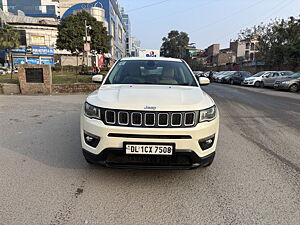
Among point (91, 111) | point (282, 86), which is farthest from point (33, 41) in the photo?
point (91, 111)

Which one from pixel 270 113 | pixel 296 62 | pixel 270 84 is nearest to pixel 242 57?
pixel 296 62

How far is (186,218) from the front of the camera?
234 cm

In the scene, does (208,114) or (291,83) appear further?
(291,83)

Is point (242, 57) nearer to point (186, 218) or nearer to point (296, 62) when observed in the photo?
point (296, 62)

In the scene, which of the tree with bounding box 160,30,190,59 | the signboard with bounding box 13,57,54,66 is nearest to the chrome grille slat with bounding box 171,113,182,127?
the signboard with bounding box 13,57,54,66

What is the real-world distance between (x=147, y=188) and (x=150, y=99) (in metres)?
1.14

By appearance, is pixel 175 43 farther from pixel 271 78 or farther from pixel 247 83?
pixel 271 78

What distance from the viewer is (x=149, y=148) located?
2.58 meters

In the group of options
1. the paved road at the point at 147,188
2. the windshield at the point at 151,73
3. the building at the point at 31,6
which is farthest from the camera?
the building at the point at 31,6

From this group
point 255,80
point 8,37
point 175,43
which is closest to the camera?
point 255,80

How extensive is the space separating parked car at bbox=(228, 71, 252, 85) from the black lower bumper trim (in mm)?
21723

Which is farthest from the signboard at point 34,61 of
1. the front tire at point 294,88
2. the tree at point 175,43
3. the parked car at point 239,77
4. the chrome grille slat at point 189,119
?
the tree at point 175,43

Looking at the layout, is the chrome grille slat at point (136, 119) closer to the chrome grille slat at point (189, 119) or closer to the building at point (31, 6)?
the chrome grille slat at point (189, 119)

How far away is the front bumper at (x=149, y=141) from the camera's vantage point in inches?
101
